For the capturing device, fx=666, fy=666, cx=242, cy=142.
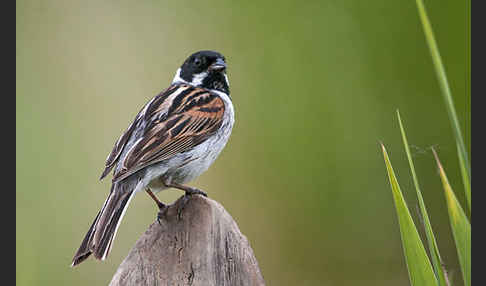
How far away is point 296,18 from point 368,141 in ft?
3.08

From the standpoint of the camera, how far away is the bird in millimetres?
2836

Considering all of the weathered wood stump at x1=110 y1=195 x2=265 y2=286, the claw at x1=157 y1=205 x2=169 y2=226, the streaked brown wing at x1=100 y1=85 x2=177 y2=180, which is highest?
the streaked brown wing at x1=100 y1=85 x2=177 y2=180

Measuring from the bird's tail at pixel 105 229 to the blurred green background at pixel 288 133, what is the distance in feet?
4.46

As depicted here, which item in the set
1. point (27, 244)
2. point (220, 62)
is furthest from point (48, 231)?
point (220, 62)

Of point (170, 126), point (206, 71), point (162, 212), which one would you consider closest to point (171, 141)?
point (170, 126)

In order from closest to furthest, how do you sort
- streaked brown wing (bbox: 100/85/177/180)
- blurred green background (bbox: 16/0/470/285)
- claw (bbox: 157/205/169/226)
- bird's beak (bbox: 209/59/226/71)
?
claw (bbox: 157/205/169/226) → streaked brown wing (bbox: 100/85/177/180) → bird's beak (bbox: 209/59/226/71) → blurred green background (bbox: 16/0/470/285)

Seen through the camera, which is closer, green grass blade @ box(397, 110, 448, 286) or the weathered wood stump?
green grass blade @ box(397, 110, 448, 286)

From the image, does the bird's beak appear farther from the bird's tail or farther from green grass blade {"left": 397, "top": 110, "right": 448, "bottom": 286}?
green grass blade {"left": 397, "top": 110, "right": 448, "bottom": 286}

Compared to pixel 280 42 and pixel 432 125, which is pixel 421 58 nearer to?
pixel 432 125

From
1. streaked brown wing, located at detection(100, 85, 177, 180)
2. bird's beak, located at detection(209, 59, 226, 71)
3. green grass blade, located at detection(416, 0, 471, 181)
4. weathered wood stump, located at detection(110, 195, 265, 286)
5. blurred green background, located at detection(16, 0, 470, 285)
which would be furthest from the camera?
blurred green background, located at detection(16, 0, 470, 285)

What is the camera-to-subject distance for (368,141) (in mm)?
3963

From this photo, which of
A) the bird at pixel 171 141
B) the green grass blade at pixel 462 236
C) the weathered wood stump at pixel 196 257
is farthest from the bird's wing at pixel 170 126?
the green grass blade at pixel 462 236

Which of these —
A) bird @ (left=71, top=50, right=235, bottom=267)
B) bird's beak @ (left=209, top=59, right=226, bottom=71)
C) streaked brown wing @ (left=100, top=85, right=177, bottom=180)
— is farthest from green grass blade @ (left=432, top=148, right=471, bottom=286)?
bird's beak @ (left=209, top=59, right=226, bottom=71)

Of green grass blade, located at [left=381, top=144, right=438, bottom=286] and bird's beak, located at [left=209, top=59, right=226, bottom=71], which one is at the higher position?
bird's beak, located at [left=209, top=59, right=226, bottom=71]
